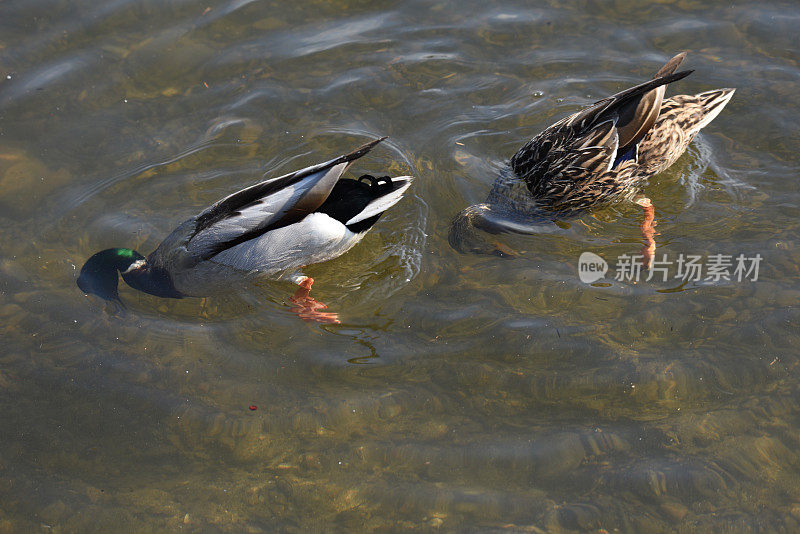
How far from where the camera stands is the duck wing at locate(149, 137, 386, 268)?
15.3 feet

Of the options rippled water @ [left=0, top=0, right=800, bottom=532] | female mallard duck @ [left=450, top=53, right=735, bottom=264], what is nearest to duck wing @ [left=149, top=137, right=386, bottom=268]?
rippled water @ [left=0, top=0, right=800, bottom=532]

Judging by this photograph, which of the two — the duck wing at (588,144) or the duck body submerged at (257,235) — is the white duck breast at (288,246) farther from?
the duck wing at (588,144)

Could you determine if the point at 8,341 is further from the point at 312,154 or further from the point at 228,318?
the point at 312,154

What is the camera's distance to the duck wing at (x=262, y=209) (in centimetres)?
467

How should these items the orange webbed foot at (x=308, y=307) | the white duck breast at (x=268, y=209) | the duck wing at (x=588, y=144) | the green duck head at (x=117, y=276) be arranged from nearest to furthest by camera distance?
the white duck breast at (x=268, y=209) < the orange webbed foot at (x=308, y=307) < the green duck head at (x=117, y=276) < the duck wing at (x=588, y=144)

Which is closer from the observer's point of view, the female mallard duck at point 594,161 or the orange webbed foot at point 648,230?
the orange webbed foot at point 648,230

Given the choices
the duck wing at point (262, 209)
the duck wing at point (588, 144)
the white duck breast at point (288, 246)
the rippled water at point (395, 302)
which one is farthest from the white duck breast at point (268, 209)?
the duck wing at point (588, 144)

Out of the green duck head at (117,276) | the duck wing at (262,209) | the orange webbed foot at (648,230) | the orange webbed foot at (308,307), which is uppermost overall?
the duck wing at (262,209)

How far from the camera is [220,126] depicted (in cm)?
620

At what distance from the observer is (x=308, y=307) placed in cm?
491

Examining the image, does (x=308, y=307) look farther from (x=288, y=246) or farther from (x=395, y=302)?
(x=395, y=302)

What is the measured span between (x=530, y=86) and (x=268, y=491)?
14.5 feet

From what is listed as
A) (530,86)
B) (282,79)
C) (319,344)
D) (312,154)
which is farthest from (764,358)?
(282,79)

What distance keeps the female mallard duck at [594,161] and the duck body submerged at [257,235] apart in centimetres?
78
